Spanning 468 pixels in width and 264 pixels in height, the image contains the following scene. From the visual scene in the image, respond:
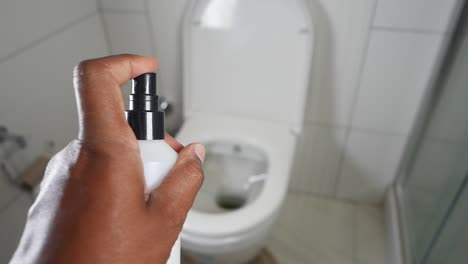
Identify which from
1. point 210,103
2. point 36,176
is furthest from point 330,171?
point 36,176

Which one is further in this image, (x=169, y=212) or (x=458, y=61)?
(x=458, y=61)

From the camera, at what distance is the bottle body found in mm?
251

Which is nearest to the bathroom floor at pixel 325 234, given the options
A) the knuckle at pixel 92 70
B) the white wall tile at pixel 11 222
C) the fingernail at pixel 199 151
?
the white wall tile at pixel 11 222

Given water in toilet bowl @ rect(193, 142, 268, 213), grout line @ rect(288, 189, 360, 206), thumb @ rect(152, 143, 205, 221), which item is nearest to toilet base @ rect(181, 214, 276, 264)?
water in toilet bowl @ rect(193, 142, 268, 213)

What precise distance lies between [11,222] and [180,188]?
67 centimetres

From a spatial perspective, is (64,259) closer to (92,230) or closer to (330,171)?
A: (92,230)

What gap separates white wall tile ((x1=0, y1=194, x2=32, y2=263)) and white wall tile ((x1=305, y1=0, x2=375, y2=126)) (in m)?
0.80

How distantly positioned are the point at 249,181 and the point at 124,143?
2.39 feet

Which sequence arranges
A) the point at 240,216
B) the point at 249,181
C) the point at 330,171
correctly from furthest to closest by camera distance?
the point at 330,171 → the point at 249,181 → the point at 240,216

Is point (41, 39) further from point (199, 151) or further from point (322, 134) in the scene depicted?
point (322, 134)

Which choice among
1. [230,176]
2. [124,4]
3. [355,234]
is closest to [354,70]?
[230,176]

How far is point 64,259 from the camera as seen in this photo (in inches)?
7.3

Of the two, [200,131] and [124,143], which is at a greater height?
[124,143]

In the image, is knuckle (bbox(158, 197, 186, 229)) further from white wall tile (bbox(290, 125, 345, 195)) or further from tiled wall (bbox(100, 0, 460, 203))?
white wall tile (bbox(290, 125, 345, 195))
